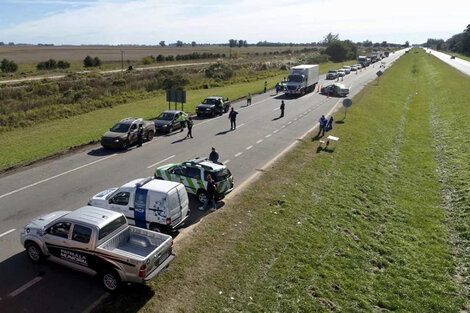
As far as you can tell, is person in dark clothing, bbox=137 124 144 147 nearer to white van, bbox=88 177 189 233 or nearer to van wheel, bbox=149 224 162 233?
white van, bbox=88 177 189 233

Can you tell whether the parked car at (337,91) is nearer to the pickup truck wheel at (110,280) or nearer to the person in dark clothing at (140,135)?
the person in dark clothing at (140,135)

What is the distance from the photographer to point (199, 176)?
1484 centimetres

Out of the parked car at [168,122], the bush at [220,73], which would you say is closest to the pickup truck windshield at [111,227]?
the parked car at [168,122]

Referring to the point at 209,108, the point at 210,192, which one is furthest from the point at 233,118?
the point at 210,192

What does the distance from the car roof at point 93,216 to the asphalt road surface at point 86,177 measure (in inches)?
62.2

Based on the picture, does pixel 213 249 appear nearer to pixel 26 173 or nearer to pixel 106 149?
pixel 26 173

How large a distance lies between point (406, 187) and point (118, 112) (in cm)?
2577

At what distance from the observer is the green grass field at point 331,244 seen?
9359mm

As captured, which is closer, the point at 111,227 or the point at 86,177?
the point at 111,227

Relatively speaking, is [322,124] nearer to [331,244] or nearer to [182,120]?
[182,120]

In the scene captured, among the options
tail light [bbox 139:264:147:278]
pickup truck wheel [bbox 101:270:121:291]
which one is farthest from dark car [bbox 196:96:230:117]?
tail light [bbox 139:264:147:278]

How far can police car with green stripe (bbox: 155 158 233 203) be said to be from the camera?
14.6m

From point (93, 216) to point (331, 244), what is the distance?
761cm

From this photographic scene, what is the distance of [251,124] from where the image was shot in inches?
1187
